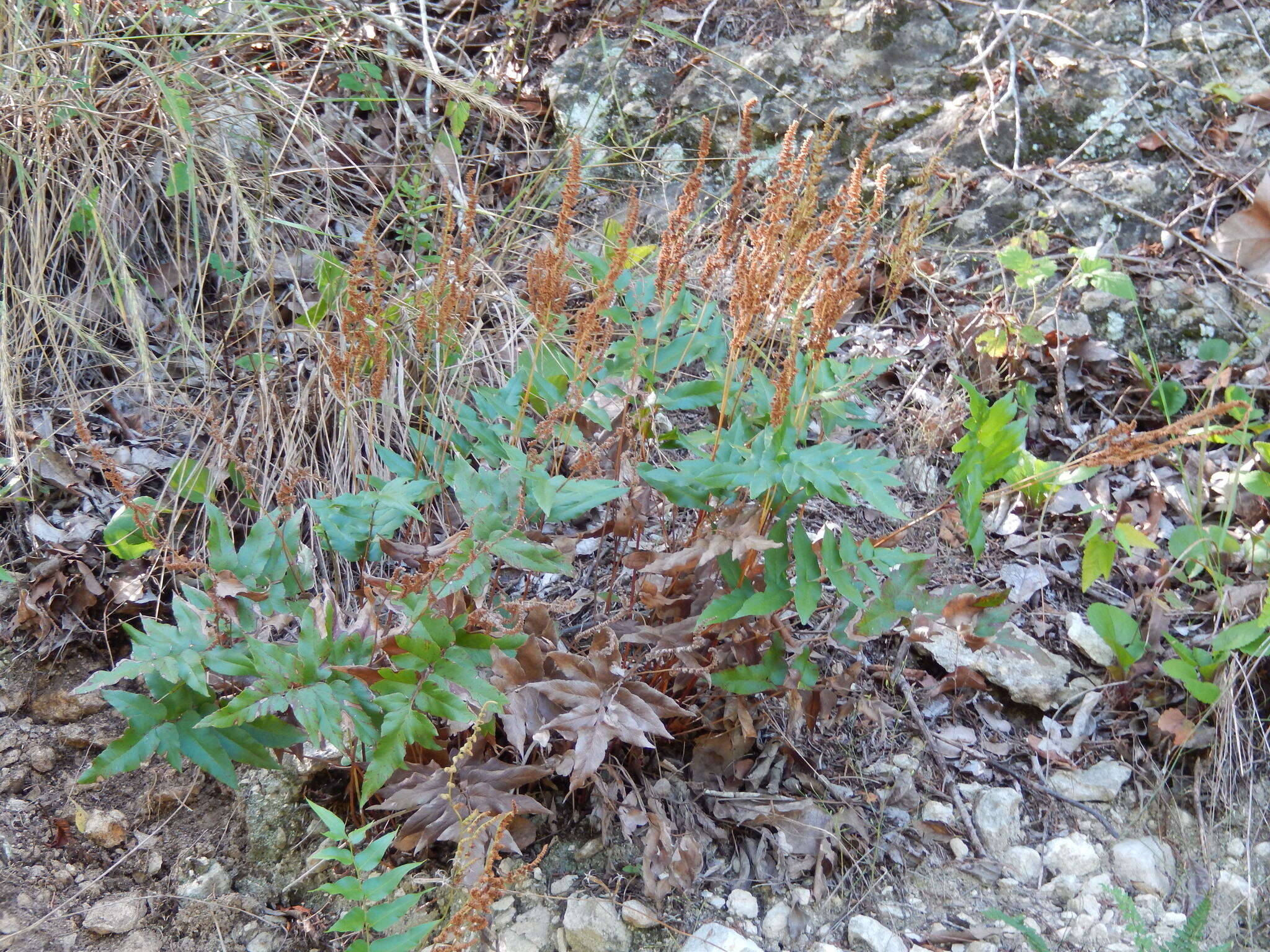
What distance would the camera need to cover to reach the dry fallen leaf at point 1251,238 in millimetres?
3221

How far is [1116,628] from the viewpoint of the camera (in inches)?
92.4

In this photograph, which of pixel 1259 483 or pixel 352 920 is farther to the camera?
pixel 1259 483

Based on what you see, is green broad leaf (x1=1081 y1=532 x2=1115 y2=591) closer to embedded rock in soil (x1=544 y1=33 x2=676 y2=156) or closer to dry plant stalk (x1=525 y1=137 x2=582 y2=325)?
dry plant stalk (x1=525 y1=137 x2=582 y2=325)

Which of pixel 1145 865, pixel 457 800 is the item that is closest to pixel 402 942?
pixel 457 800

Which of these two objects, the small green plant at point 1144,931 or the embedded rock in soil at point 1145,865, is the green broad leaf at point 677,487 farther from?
the embedded rock in soil at point 1145,865

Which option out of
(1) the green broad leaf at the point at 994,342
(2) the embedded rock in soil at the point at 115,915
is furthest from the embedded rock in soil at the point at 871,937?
(1) the green broad leaf at the point at 994,342

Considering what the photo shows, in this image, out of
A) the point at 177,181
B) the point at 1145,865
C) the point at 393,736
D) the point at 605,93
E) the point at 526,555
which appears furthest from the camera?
the point at 605,93

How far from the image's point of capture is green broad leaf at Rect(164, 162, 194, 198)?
2.72 meters

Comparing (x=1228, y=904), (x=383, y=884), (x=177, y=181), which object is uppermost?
(x=177, y=181)

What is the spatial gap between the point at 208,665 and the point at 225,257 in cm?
169

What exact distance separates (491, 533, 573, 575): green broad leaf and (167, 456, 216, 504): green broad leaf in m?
1.08

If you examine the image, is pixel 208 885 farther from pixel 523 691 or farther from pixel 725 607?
pixel 725 607

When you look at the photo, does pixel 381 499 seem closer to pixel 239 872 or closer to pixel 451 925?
pixel 451 925

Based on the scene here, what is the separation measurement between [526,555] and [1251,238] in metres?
2.94
